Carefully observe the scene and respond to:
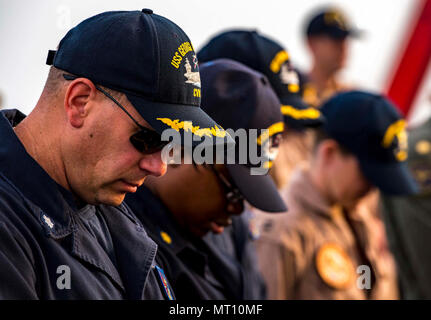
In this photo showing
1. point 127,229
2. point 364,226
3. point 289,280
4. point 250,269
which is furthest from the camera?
point 364,226

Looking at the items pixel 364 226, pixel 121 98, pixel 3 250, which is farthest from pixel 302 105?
pixel 3 250

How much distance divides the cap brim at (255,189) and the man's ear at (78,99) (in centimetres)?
85

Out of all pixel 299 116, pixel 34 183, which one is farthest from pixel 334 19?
pixel 34 183

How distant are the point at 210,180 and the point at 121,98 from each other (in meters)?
0.85

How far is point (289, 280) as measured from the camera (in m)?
3.31

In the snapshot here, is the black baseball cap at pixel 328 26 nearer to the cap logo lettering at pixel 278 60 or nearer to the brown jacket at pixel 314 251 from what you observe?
the brown jacket at pixel 314 251

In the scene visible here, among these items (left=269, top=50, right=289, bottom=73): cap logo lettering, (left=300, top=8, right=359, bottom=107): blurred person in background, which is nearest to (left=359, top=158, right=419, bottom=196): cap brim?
(left=269, top=50, right=289, bottom=73): cap logo lettering

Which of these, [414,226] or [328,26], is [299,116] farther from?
[328,26]

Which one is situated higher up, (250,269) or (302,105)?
(302,105)

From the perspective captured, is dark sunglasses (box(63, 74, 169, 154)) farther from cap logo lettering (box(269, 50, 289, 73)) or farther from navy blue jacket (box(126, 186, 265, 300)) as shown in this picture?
cap logo lettering (box(269, 50, 289, 73))

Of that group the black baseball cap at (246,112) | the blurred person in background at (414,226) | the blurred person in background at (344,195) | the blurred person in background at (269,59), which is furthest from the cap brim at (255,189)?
the blurred person in background at (414,226)

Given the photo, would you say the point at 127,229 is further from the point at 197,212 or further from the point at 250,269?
the point at 250,269

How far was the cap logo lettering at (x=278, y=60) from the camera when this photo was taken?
9.57 ft

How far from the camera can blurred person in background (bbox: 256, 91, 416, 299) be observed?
3420mm
